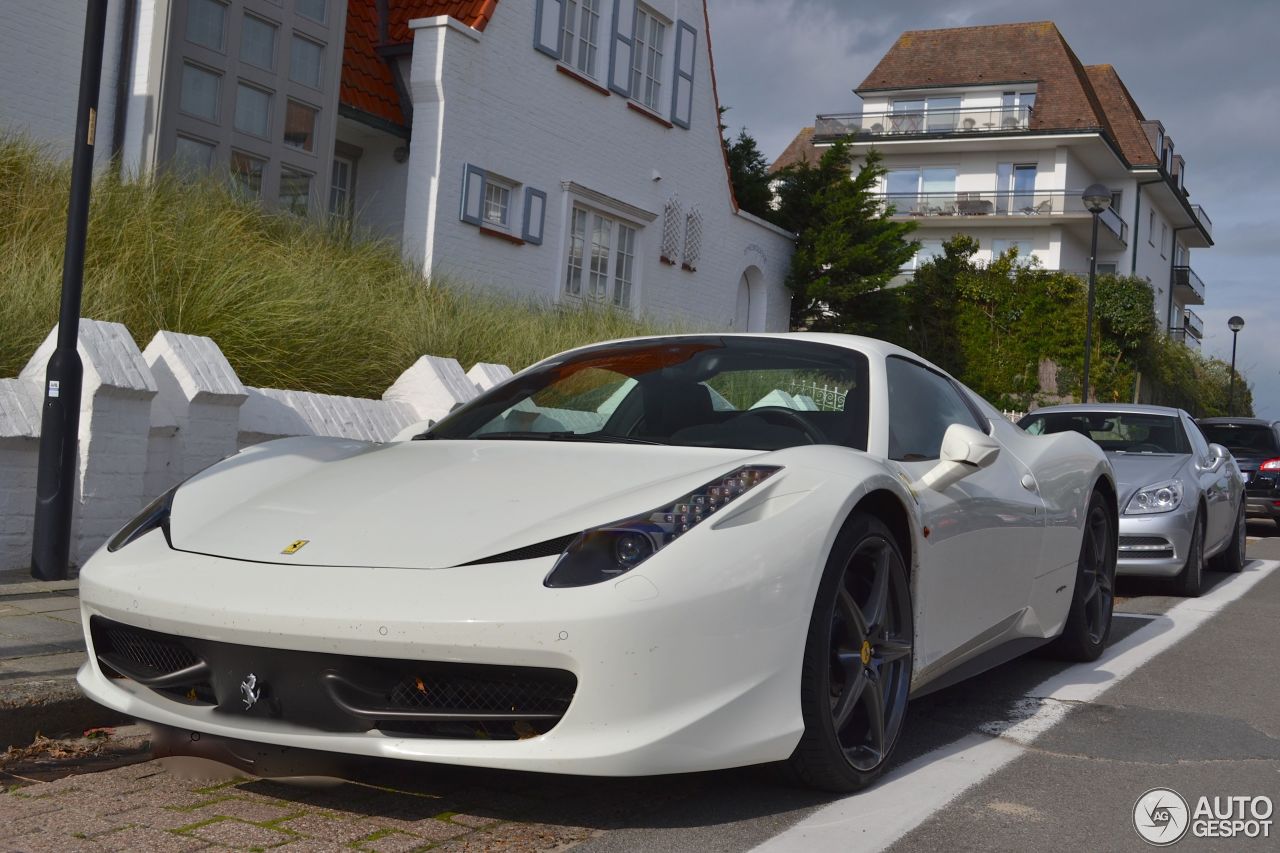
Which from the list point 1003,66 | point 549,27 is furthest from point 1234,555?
point 1003,66

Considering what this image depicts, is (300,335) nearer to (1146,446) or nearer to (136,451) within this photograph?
(136,451)

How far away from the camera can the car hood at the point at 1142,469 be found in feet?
28.1

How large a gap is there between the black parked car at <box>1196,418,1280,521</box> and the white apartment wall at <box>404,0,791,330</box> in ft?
25.7

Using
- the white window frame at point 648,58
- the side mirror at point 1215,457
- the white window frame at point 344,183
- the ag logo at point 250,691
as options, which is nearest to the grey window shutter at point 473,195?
the white window frame at point 344,183

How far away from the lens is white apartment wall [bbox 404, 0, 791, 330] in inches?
637

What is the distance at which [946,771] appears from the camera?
3879 millimetres

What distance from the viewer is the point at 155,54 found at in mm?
12750

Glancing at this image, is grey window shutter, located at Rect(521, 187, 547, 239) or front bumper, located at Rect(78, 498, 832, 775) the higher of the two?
grey window shutter, located at Rect(521, 187, 547, 239)

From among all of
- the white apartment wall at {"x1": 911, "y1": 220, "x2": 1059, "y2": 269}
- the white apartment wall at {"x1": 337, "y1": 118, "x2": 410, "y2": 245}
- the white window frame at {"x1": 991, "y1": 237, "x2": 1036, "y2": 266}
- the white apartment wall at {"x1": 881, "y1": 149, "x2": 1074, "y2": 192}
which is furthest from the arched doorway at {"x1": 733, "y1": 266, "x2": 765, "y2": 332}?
the white window frame at {"x1": 991, "y1": 237, "x2": 1036, "y2": 266}

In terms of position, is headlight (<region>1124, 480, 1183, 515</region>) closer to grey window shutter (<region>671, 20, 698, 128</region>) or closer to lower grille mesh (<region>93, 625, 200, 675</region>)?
lower grille mesh (<region>93, 625, 200, 675</region>)

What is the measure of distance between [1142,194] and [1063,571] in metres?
47.9

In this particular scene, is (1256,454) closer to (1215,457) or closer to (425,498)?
(1215,457)

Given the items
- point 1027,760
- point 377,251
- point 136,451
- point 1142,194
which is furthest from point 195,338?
point 1142,194

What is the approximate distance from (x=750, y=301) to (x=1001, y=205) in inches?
975
